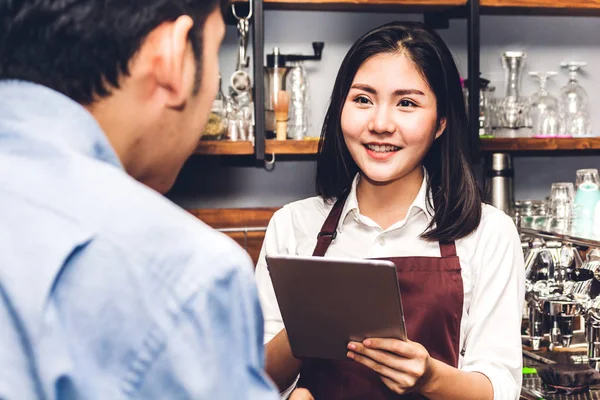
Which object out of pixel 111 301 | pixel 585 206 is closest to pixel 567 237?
pixel 585 206

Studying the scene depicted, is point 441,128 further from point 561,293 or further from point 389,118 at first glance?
point 561,293

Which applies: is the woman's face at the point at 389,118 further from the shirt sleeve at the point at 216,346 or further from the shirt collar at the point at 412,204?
the shirt sleeve at the point at 216,346

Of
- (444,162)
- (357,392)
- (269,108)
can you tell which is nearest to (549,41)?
(269,108)

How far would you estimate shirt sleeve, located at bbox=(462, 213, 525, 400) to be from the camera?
5.76 feet

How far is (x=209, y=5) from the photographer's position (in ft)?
2.49

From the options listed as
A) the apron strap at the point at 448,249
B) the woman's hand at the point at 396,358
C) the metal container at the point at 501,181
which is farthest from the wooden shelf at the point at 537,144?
the woman's hand at the point at 396,358

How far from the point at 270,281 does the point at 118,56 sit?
1.30 meters

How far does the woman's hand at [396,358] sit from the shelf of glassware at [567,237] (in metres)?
0.95

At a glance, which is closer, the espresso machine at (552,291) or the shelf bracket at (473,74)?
the espresso machine at (552,291)

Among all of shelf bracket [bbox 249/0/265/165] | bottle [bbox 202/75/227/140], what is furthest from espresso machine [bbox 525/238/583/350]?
bottle [bbox 202/75/227/140]

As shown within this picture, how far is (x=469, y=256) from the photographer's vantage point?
1897 millimetres

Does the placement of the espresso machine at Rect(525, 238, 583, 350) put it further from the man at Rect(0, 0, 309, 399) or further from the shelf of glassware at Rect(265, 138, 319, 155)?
the man at Rect(0, 0, 309, 399)

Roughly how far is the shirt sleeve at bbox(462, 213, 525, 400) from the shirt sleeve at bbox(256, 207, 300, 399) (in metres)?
0.45

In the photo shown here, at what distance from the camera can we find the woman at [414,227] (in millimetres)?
1811
